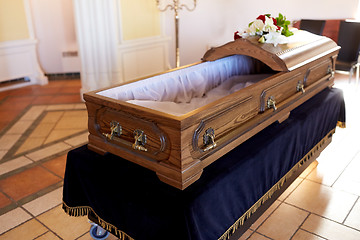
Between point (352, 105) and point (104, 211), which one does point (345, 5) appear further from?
point (104, 211)

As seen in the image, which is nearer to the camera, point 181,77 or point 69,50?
point 181,77

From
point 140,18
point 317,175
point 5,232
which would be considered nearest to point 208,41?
point 140,18

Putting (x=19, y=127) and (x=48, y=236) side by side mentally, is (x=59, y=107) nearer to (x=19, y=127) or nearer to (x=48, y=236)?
(x=19, y=127)

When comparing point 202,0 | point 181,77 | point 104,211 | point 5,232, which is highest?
point 202,0

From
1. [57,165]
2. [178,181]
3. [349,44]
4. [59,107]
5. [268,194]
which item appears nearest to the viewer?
[178,181]

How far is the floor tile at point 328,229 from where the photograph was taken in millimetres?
2064

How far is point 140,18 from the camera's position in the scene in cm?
492

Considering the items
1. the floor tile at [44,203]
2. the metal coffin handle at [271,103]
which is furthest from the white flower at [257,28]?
the floor tile at [44,203]

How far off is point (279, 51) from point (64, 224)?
174 cm

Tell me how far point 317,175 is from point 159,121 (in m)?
1.83

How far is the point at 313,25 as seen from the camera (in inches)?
213

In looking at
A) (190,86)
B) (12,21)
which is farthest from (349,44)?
(12,21)

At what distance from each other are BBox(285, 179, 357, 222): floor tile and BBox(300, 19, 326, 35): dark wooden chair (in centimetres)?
349

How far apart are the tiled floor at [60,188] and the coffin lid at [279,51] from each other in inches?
37.7
